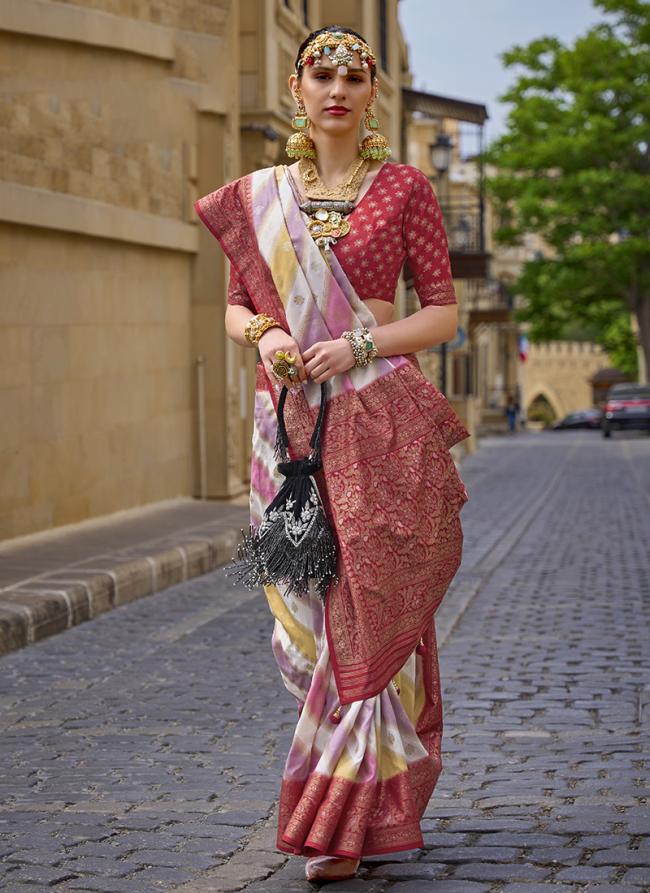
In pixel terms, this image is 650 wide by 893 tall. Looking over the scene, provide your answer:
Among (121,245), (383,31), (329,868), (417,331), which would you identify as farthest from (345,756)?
(383,31)

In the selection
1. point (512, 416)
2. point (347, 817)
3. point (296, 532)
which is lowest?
point (512, 416)

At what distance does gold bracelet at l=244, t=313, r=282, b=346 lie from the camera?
14.2 ft

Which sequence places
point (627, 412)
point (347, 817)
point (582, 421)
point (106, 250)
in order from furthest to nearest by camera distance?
1. point (582, 421)
2. point (627, 412)
3. point (106, 250)
4. point (347, 817)

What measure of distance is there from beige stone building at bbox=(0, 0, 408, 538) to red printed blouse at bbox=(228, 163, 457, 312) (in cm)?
815

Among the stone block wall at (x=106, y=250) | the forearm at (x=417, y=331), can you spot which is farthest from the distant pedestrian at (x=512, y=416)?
the forearm at (x=417, y=331)

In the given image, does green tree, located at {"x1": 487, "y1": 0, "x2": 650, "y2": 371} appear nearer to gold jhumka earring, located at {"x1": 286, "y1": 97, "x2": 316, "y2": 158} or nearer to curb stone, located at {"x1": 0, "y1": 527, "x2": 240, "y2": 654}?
curb stone, located at {"x1": 0, "y1": 527, "x2": 240, "y2": 654}

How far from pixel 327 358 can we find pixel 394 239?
39cm

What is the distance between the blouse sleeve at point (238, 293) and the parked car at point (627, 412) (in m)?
41.5

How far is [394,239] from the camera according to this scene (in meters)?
4.36

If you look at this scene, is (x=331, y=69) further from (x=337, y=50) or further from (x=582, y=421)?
(x=582, y=421)

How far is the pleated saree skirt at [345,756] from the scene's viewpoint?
4.09m

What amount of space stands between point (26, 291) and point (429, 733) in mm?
8964

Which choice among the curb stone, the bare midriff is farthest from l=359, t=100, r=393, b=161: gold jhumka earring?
the curb stone

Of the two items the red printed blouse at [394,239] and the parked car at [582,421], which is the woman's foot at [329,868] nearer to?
the red printed blouse at [394,239]
